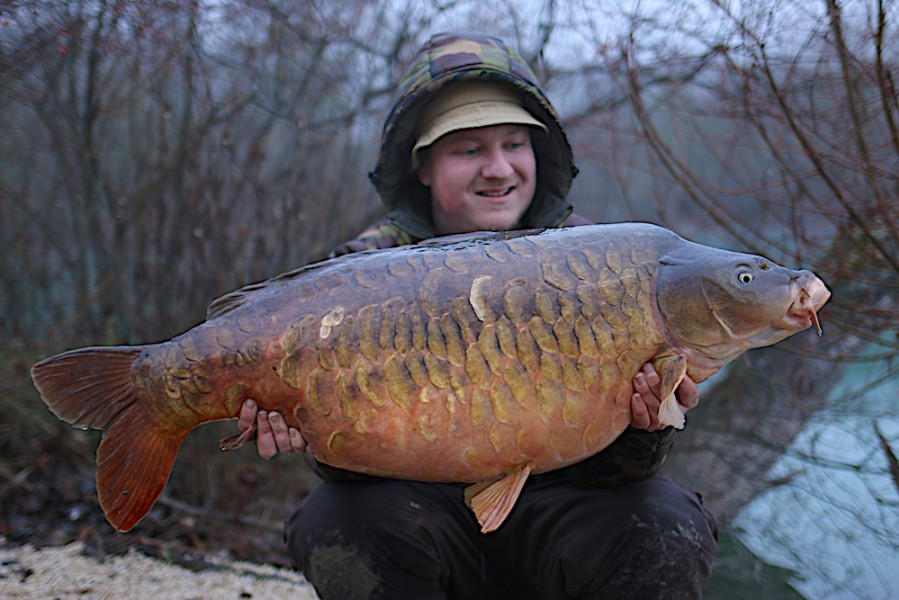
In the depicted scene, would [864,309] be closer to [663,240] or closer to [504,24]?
[663,240]

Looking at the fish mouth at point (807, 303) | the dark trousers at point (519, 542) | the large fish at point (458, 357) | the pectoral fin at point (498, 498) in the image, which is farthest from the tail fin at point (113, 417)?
the fish mouth at point (807, 303)

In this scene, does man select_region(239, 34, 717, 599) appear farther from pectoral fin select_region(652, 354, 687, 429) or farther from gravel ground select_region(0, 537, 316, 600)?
gravel ground select_region(0, 537, 316, 600)

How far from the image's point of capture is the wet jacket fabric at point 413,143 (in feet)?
5.99

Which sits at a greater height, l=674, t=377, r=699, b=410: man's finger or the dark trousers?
l=674, t=377, r=699, b=410: man's finger

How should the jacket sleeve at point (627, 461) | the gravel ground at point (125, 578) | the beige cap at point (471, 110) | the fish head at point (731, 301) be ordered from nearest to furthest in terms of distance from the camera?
the fish head at point (731, 301), the jacket sleeve at point (627, 461), the beige cap at point (471, 110), the gravel ground at point (125, 578)

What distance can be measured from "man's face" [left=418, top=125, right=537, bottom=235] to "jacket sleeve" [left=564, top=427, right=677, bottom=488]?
1.92ft

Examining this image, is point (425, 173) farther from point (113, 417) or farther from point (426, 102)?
point (113, 417)

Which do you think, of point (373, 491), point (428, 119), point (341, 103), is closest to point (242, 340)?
point (373, 491)

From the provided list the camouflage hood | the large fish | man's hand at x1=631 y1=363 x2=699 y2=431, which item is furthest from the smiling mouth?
man's hand at x1=631 y1=363 x2=699 y2=431

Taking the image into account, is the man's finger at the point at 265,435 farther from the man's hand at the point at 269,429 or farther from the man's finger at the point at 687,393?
the man's finger at the point at 687,393

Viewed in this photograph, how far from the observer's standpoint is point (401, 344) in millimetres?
1174

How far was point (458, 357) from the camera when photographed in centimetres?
116

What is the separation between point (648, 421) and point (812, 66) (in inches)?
42.1

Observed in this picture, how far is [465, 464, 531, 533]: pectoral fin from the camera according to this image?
1183 mm
